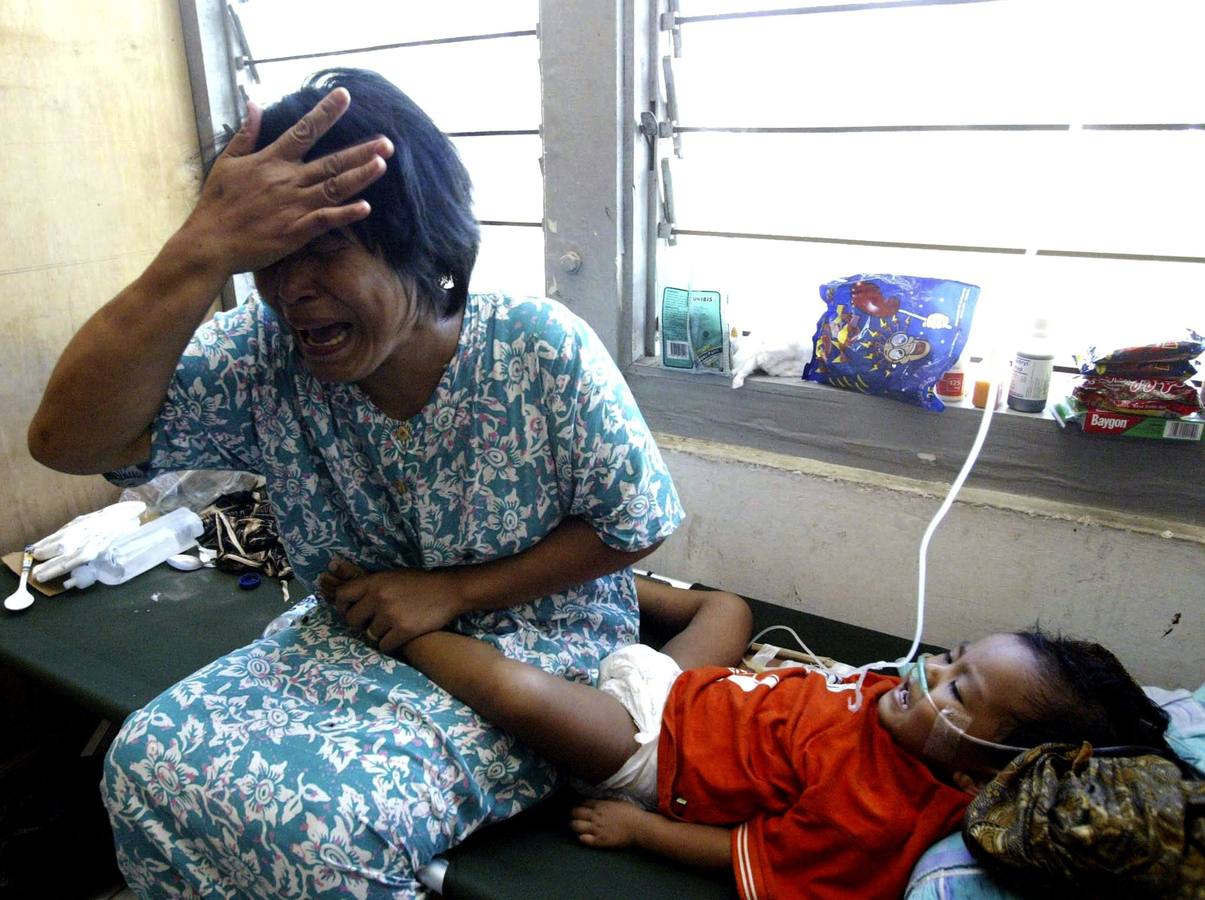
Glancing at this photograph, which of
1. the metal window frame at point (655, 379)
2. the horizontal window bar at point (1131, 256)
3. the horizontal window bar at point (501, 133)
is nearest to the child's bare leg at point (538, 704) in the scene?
the metal window frame at point (655, 379)

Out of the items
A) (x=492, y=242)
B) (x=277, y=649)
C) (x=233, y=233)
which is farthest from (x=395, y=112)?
(x=492, y=242)

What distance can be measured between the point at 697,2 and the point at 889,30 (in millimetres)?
427

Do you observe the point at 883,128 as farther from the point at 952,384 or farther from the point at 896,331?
the point at 952,384

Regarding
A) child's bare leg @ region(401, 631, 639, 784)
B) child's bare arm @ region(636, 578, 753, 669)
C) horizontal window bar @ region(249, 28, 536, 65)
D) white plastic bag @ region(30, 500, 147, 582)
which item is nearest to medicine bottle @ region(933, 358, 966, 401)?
child's bare arm @ region(636, 578, 753, 669)

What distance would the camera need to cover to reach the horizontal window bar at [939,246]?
151 centimetres

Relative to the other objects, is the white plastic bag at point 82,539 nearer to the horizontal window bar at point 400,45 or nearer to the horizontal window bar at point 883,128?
the horizontal window bar at point 400,45

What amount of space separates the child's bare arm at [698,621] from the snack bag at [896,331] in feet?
1.76

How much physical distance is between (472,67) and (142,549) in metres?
1.43

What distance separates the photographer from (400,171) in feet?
3.32

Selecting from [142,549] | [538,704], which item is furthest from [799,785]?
[142,549]

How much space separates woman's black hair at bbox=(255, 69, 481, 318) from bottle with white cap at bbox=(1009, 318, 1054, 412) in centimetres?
110

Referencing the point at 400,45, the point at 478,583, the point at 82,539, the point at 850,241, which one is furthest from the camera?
the point at 400,45

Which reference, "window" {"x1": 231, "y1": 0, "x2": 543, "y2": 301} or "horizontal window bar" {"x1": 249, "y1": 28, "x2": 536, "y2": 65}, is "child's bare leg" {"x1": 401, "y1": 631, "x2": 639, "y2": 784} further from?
"horizontal window bar" {"x1": 249, "y1": 28, "x2": 536, "y2": 65}

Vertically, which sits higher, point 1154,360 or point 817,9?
point 817,9
